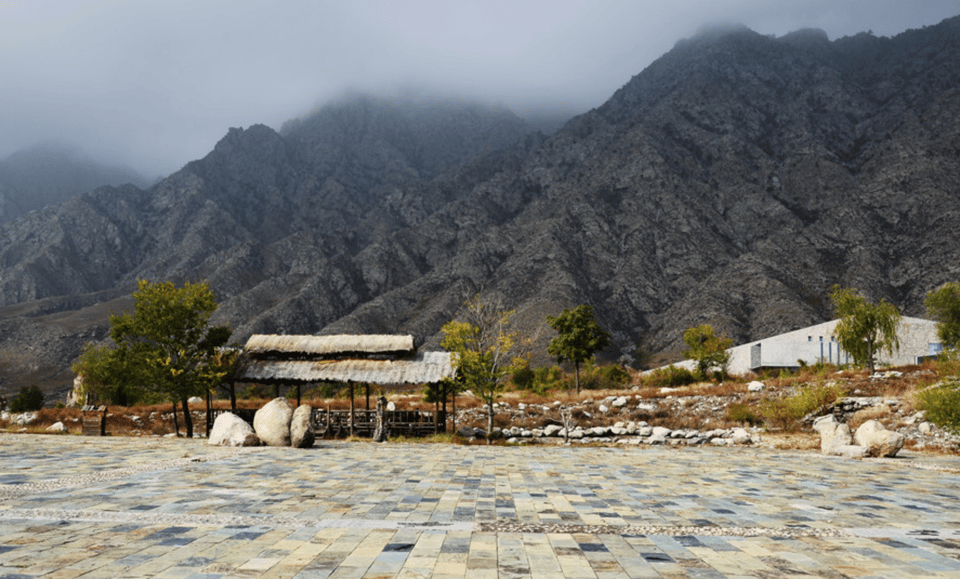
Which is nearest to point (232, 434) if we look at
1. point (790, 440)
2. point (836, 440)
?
point (836, 440)

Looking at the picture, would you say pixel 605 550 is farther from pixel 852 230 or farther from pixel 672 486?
pixel 852 230

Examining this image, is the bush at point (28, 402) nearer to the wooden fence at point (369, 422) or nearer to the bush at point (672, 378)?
the wooden fence at point (369, 422)

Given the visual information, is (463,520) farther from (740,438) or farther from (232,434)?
(740,438)

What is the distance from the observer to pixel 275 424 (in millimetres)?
16594

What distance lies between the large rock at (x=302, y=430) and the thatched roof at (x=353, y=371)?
7.05m

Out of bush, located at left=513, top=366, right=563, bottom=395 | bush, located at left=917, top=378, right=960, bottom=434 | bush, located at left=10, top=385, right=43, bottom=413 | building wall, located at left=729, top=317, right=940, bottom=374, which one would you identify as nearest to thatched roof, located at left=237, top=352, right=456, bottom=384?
bush, located at left=917, top=378, right=960, bottom=434

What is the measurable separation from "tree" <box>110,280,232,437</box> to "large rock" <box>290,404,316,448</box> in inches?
309

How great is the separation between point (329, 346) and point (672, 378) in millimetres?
31754

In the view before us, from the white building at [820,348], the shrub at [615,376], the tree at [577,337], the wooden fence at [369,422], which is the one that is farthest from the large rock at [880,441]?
the white building at [820,348]

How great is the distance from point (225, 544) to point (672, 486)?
777 centimetres

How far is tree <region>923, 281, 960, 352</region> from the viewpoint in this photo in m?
44.4

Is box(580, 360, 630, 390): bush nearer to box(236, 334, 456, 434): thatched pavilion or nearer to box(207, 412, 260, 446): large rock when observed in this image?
box(236, 334, 456, 434): thatched pavilion

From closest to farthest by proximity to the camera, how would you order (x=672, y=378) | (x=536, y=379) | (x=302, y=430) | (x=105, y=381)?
(x=302, y=430)
(x=105, y=381)
(x=672, y=378)
(x=536, y=379)

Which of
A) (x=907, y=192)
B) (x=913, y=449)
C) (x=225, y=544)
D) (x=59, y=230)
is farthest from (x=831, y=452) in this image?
(x=59, y=230)
